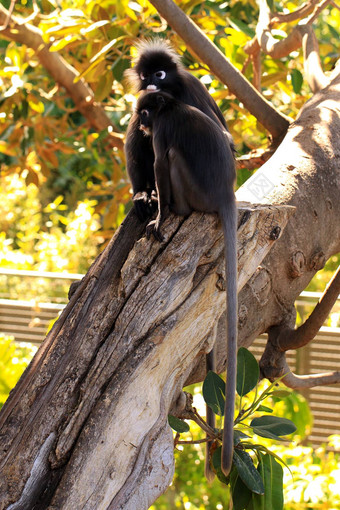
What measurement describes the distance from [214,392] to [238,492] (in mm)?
255

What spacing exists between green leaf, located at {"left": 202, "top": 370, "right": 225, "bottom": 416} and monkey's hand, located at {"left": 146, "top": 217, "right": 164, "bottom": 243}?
1.16 feet

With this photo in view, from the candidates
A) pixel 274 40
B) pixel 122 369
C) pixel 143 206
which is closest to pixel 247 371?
pixel 122 369

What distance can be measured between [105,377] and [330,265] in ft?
15.8

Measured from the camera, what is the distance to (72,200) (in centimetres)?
861

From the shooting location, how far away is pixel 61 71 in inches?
137

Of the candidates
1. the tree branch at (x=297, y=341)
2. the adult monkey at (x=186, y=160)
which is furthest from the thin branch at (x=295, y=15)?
the tree branch at (x=297, y=341)

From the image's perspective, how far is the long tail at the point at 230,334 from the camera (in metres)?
1.43

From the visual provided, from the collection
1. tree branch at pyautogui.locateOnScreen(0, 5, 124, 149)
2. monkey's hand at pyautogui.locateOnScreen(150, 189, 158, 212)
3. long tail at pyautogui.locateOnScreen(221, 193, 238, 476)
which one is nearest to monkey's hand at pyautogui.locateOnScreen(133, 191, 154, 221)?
monkey's hand at pyautogui.locateOnScreen(150, 189, 158, 212)

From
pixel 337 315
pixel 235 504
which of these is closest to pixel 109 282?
pixel 235 504

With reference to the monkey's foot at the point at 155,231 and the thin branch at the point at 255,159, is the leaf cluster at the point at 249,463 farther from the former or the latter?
the thin branch at the point at 255,159

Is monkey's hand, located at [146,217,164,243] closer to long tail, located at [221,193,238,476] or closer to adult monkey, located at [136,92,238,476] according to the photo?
adult monkey, located at [136,92,238,476]

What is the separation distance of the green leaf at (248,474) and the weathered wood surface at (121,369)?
0.71 feet

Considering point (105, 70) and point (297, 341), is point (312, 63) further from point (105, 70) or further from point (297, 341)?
point (297, 341)

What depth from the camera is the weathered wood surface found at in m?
1.29
